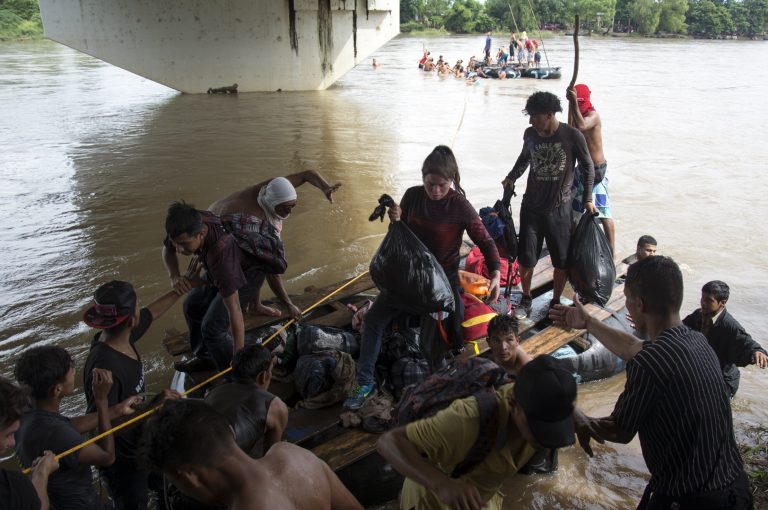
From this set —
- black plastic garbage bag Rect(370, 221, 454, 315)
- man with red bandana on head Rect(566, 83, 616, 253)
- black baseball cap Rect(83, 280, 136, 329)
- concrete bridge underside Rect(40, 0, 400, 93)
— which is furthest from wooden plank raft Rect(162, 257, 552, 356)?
concrete bridge underside Rect(40, 0, 400, 93)

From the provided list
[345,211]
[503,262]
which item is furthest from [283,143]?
[503,262]

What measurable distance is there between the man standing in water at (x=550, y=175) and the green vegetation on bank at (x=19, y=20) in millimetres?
42741

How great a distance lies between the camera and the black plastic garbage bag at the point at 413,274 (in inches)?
129

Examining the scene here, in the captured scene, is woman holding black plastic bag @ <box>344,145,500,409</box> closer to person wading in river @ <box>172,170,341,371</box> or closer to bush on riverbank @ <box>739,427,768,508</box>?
person wading in river @ <box>172,170,341,371</box>

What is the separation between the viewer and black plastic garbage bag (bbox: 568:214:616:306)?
13.6ft

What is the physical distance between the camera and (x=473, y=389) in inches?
76.9

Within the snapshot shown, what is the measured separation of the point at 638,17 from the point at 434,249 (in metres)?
61.3

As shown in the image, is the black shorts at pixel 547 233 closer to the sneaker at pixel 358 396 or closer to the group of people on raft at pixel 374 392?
the group of people on raft at pixel 374 392

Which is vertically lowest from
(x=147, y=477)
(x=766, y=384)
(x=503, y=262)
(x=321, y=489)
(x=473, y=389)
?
(x=766, y=384)

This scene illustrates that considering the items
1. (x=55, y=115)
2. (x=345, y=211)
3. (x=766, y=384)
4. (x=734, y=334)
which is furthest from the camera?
(x=55, y=115)

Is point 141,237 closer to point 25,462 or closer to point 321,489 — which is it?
point 25,462

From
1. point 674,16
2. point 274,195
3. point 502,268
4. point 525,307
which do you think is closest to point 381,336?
point 274,195

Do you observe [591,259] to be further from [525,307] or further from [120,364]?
[120,364]

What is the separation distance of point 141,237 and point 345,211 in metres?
2.97
